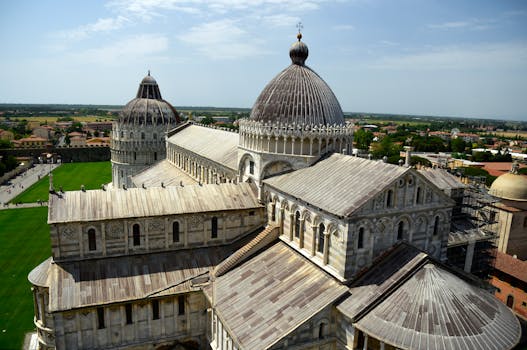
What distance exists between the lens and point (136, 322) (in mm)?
22109

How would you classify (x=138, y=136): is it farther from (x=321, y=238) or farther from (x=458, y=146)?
(x=458, y=146)

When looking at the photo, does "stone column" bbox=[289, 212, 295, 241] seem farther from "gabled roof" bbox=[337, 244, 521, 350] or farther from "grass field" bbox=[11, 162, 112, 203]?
"grass field" bbox=[11, 162, 112, 203]

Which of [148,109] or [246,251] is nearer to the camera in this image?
[246,251]

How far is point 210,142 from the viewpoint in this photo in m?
47.3

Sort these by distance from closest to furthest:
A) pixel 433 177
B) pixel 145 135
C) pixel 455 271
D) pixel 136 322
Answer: pixel 455 271
pixel 136 322
pixel 433 177
pixel 145 135

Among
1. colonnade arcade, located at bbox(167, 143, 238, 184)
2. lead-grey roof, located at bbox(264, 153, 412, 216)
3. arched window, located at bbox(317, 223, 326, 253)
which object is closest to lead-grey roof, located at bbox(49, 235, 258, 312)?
lead-grey roof, located at bbox(264, 153, 412, 216)

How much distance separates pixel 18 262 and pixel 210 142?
2393 cm

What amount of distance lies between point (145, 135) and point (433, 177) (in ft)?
175

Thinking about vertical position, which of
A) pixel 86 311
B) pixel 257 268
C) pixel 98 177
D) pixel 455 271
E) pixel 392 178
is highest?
pixel 392 178

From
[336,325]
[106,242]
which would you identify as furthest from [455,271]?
[106,242]

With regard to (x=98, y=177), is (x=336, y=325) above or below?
above

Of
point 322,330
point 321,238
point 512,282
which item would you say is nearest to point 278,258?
point 321,238

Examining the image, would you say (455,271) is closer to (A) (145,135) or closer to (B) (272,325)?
(B) (272,325)

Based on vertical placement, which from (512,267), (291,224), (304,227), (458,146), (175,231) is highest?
(304,227)
